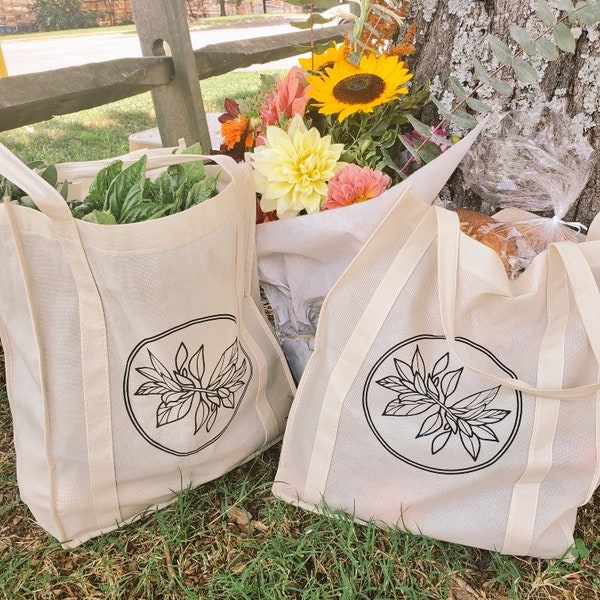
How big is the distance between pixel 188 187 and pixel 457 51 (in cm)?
67

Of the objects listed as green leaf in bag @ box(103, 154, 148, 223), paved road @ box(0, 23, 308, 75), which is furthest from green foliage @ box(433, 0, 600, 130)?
paved road @ box(0, 23, 308, 75)

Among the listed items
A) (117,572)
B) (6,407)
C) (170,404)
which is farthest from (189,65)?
(117,572)

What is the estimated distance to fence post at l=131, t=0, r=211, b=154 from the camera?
6.79 ft

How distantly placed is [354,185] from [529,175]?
1.18 ft

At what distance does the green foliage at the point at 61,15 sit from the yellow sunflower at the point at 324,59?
13954 millimetres

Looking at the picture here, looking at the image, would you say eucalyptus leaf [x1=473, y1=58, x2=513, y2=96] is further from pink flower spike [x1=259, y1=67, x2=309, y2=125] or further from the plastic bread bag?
pink flower spike [x1=259, y1=67, x2=309, y2=125]

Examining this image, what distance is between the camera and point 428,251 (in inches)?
39.9

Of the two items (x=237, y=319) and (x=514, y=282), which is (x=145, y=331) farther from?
(x=514, y=282)

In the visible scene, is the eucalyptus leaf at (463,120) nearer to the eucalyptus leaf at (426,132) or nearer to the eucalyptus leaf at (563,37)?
the eucalyptus leaf at (426,132)

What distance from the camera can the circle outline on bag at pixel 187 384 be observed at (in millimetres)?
1062

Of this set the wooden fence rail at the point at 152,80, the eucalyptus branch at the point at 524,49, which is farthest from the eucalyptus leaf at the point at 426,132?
the wooden fence rail at the point at 152,80

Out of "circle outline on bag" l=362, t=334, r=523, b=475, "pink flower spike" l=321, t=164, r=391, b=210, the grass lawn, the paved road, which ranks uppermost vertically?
"pink flower spike" l=321, t=164, r=391, b=210

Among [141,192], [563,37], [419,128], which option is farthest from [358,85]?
[141,192]

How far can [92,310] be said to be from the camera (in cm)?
98
